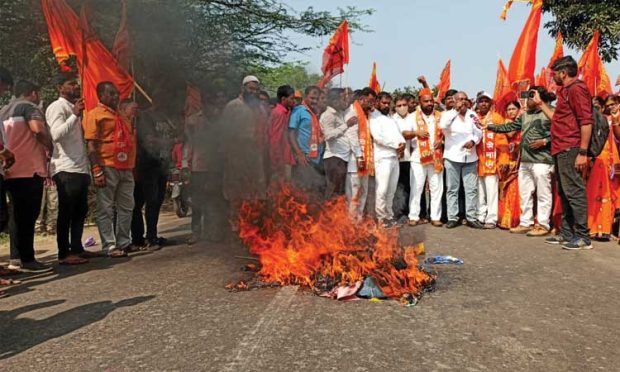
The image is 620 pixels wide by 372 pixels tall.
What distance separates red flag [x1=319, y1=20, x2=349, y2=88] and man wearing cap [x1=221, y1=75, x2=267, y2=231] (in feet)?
5.28

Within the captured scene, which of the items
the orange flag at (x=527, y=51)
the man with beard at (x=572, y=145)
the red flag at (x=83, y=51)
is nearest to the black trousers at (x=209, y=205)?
the red flag at (x=83, y=51)

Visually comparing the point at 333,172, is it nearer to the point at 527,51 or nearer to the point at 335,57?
the point at 335,57

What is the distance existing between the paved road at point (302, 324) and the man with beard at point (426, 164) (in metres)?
2.92

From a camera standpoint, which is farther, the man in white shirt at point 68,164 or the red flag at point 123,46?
the red flag at point 123,46

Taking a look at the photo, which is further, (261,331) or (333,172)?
(333,172)

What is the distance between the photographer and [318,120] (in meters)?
7.37

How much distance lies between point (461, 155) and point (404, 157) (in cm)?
100

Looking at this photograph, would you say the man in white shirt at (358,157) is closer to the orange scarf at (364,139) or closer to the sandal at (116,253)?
the orange scarf at (364,139)

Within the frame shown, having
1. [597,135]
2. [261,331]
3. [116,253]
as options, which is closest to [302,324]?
[261,331]

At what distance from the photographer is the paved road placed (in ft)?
9.87

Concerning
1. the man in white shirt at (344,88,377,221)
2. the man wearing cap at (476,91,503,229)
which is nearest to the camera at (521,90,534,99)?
the man wearing cap at (476,91,503,229)

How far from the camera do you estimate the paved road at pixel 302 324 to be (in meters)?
3.01

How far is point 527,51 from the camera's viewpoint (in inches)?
333

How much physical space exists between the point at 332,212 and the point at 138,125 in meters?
3.01
